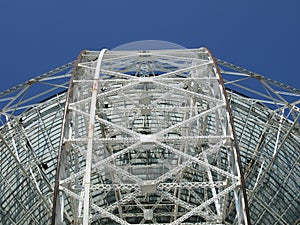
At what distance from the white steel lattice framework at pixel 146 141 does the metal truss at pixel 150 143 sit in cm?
7

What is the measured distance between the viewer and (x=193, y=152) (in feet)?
118

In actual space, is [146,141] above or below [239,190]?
above

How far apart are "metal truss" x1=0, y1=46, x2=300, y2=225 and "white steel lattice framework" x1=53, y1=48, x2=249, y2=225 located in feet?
0.24

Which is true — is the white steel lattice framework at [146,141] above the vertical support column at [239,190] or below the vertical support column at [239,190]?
above

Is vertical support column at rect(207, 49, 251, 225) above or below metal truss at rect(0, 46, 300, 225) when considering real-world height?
below

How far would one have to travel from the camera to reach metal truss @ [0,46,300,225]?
22.9 metres

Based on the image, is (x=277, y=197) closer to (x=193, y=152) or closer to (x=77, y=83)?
(x=193, y=152)

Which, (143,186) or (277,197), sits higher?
(277,197)

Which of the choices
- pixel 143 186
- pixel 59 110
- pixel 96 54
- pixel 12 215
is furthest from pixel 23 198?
pixel 143 186

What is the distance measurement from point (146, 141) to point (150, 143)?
0.22 meters

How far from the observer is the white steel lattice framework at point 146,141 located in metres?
20.9

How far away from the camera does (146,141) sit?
72.2ft

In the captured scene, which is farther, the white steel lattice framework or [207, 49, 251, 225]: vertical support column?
the white steel lattice framework

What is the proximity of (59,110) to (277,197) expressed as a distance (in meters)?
16.1
